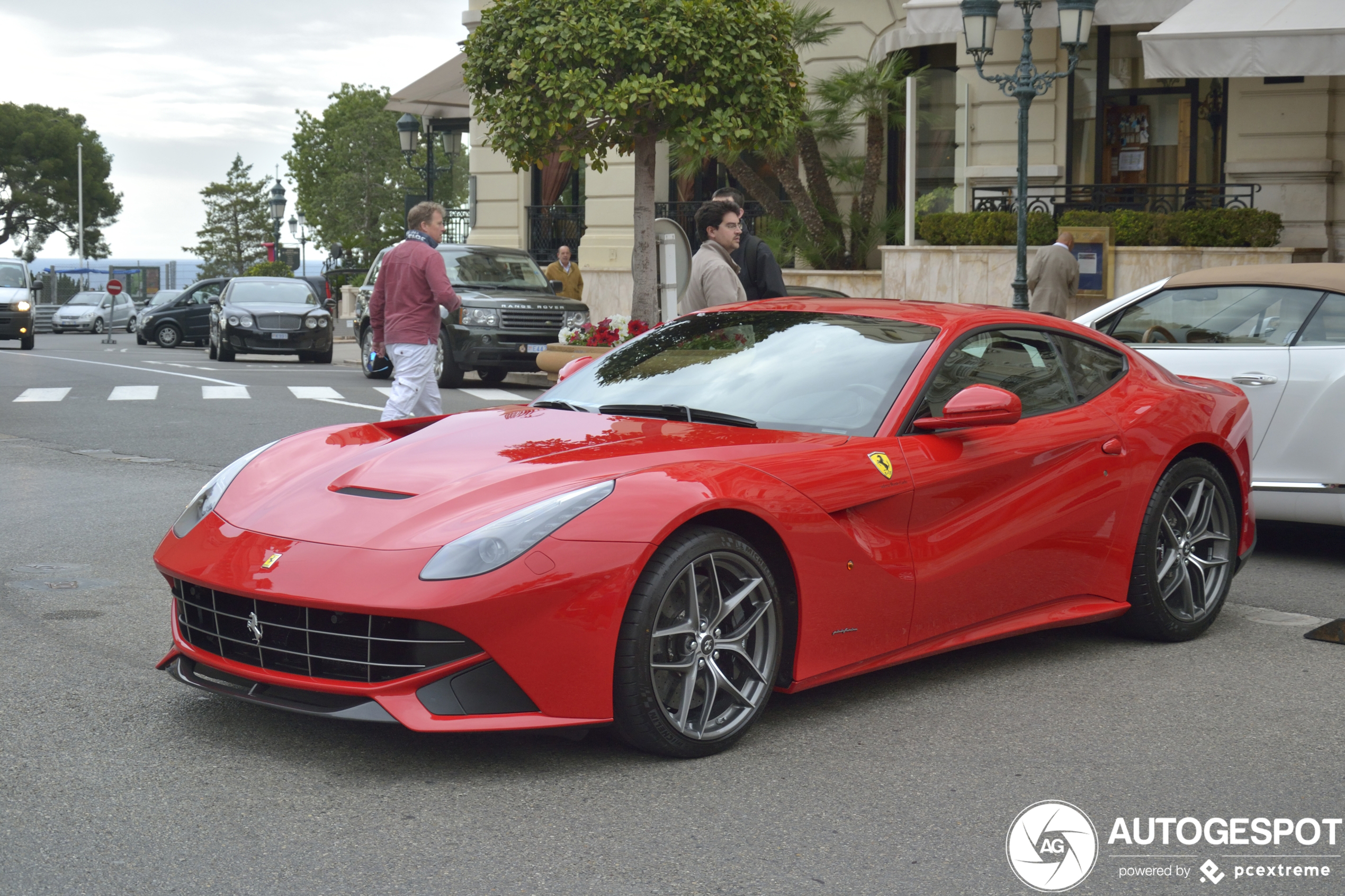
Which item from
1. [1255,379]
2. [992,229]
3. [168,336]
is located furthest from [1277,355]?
[168,336]

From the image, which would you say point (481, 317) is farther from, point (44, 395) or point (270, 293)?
point (270, 293)

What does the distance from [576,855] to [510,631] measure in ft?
2.07

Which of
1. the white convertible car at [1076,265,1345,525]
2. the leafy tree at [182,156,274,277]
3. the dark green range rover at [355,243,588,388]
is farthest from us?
the leafy tree at [182,156,274,277]

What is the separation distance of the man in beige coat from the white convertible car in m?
2.30

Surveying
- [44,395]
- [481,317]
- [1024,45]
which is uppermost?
[1024,45]

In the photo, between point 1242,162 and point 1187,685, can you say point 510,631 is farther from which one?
point 1242,162

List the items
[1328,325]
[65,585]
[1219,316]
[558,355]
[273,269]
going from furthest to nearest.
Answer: [273,269], [558,355], [1219,316], [1328,325], [65,585]

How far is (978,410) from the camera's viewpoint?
4.81m

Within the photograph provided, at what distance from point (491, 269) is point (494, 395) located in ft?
9.37

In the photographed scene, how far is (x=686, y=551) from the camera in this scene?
13.5ft

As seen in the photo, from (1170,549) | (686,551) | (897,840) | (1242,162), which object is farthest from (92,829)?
(1242,162)

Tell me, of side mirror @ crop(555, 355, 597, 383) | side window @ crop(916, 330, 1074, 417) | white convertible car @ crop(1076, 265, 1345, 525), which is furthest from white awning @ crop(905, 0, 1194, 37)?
side mirror @ crop(555, 355, 597, 383)

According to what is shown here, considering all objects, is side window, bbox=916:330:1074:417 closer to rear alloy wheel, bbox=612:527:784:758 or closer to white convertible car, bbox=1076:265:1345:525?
rear alloy wheel, bbox=612:527:784:758

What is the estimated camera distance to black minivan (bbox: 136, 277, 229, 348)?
117 feet
